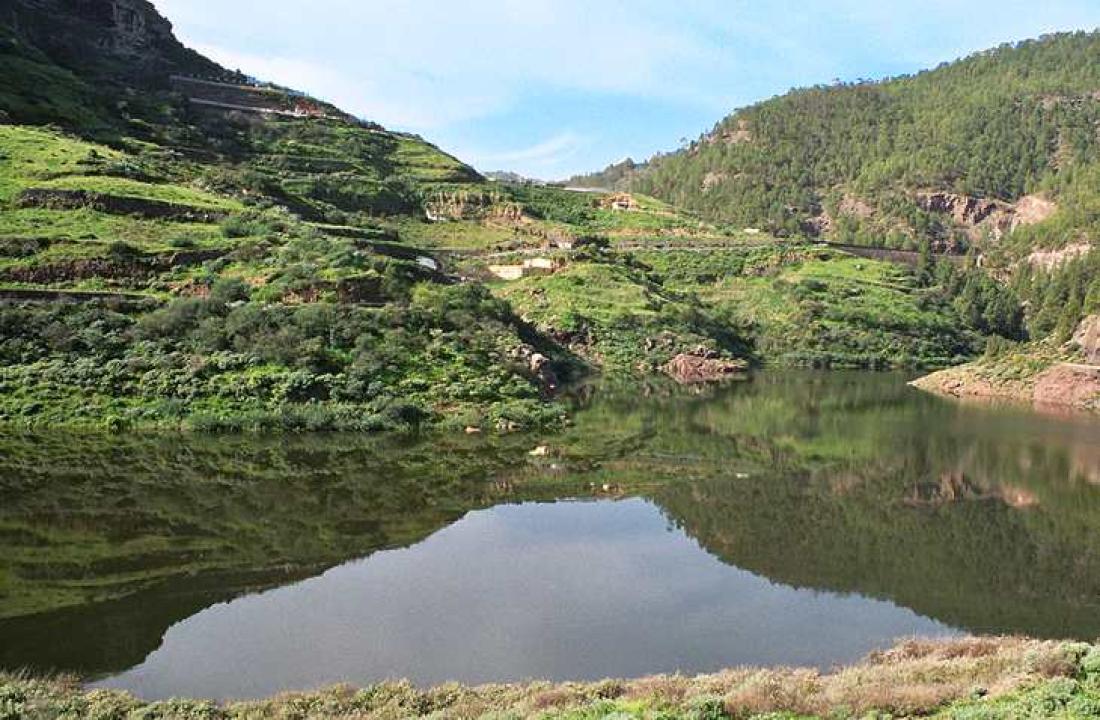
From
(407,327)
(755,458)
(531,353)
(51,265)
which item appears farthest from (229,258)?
(755,458)

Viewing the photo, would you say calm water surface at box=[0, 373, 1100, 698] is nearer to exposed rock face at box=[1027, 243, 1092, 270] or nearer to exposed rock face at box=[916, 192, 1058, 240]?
exposed rock face at box=[1027, 243, 1092, 270]

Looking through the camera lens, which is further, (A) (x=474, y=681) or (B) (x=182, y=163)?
(B) (x=182, y=163)

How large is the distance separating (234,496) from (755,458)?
1006 inches

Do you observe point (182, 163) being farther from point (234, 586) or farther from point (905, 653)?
point (905, 653)

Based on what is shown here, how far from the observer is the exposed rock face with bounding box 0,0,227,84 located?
113562 mm

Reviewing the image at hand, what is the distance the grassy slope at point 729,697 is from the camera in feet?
51.1

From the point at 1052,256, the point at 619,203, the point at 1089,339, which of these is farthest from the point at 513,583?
the point at 1052,256

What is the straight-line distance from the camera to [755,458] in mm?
45656

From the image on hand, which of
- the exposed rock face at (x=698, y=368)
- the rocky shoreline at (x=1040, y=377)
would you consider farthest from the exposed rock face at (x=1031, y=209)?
the exposed rock face at (x=698, y=368)

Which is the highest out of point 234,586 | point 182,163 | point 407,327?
point 182,163

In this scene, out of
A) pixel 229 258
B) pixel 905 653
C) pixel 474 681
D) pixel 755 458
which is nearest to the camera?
pixel 474 681

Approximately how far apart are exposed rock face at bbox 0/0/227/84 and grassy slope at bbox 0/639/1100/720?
114423mm

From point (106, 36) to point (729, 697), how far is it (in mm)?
135379

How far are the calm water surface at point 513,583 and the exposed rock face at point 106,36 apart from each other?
307ft
